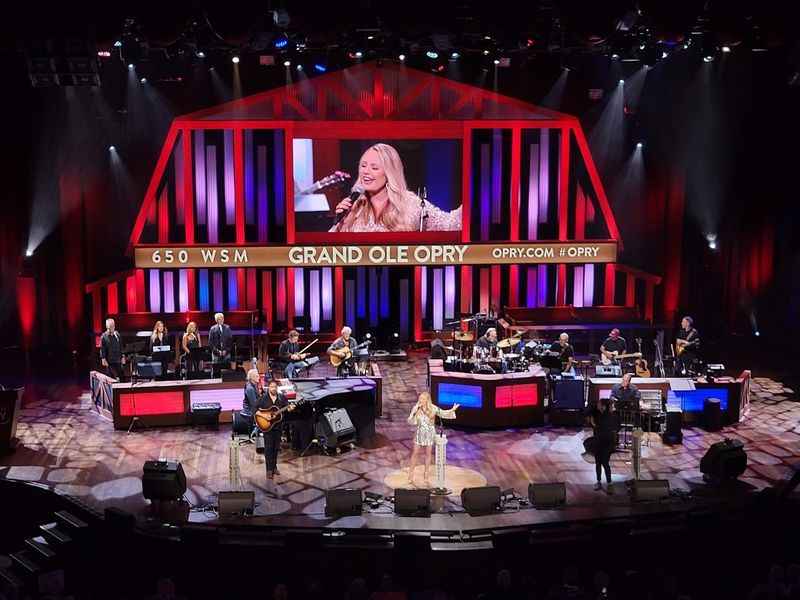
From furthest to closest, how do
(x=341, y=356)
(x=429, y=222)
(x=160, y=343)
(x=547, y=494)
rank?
1. (x=429, y=222)
2. (x=160, y=343)
3. (x=341, y=356)
4. (x=547, y=494)

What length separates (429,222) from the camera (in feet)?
65.5

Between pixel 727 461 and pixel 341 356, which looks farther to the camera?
pixel 341 356

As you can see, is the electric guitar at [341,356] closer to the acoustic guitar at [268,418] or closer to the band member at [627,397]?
the acoustic guitar at [268,418]

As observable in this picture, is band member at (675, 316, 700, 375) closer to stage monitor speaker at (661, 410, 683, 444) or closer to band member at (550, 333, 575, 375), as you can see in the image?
band member at (550, 333, 575, 375)

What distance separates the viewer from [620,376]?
14930 mm

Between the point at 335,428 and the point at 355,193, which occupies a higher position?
the point at 355,193

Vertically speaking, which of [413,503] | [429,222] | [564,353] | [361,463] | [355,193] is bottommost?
[361,463]

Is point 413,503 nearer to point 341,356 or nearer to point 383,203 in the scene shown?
point 341,356

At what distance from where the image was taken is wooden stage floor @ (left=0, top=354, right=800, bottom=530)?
10711 mm

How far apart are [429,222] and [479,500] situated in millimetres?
10463

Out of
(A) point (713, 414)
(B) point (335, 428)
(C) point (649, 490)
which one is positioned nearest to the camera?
(C) point (649, 490)

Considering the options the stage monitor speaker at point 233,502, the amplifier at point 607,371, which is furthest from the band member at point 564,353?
the stage monitor speaker at point 233,502

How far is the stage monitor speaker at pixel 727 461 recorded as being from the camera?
11.4 meters

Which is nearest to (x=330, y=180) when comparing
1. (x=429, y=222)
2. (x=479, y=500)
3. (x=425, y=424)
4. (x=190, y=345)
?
(x=429, y=222)
